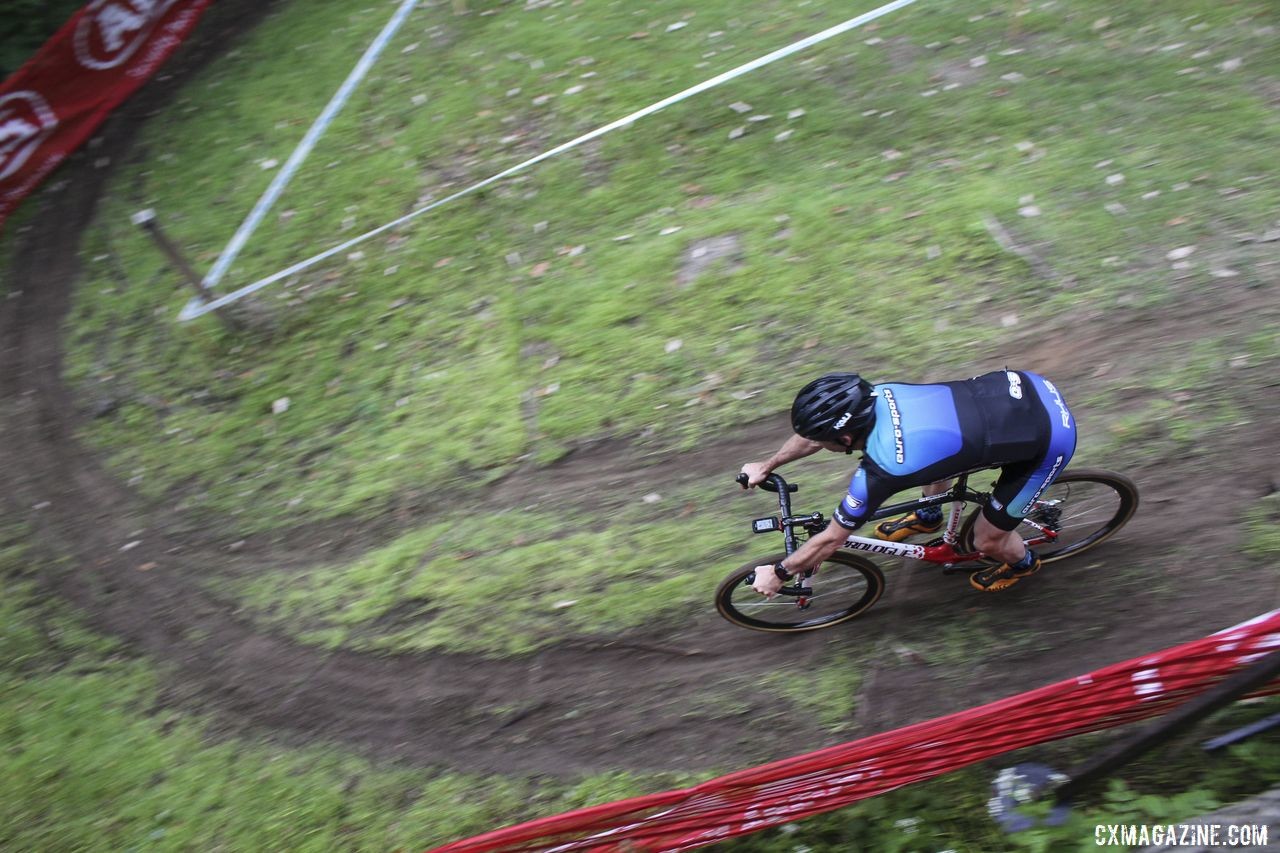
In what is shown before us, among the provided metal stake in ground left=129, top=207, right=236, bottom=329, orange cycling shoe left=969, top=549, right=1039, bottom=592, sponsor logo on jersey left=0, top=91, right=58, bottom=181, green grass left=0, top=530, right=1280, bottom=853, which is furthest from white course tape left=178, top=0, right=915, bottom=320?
orange cycling shoe left=969, top=549, right=1039, bottom=592

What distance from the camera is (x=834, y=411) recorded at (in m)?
4.45

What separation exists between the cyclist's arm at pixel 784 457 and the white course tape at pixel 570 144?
5.39 metres

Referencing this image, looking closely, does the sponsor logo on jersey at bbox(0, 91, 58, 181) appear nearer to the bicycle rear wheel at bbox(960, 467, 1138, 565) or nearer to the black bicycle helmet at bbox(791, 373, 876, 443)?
the black bicycle helmet at bbox(791, 373, 876, 443)

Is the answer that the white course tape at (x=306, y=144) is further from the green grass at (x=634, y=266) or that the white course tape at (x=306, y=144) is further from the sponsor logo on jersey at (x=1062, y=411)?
→ the sponsor logo on jersey at (x=1062, y=411)

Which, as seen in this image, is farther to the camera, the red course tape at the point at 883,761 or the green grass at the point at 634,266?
the green grass at the point at 634,266

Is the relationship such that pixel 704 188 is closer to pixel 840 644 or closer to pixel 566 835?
pixel 840 644

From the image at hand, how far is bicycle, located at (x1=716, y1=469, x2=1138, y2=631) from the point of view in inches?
204

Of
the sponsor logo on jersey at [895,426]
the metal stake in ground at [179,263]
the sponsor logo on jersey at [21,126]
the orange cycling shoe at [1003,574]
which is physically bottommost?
the orange cycling shoe at [1003,574]

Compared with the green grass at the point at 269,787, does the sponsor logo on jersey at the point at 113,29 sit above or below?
above

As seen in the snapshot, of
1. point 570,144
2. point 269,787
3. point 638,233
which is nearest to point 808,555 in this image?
point 269,787

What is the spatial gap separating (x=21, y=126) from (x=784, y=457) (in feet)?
32.7

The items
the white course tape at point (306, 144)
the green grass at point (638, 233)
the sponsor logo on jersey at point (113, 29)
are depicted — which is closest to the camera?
the green grass at point (638, 233)

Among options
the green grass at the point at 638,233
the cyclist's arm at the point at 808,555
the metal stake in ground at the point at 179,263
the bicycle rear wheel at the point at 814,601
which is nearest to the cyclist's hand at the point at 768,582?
the cyclist's arm at the point at 808,555

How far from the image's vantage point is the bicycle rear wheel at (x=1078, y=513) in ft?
17.4
